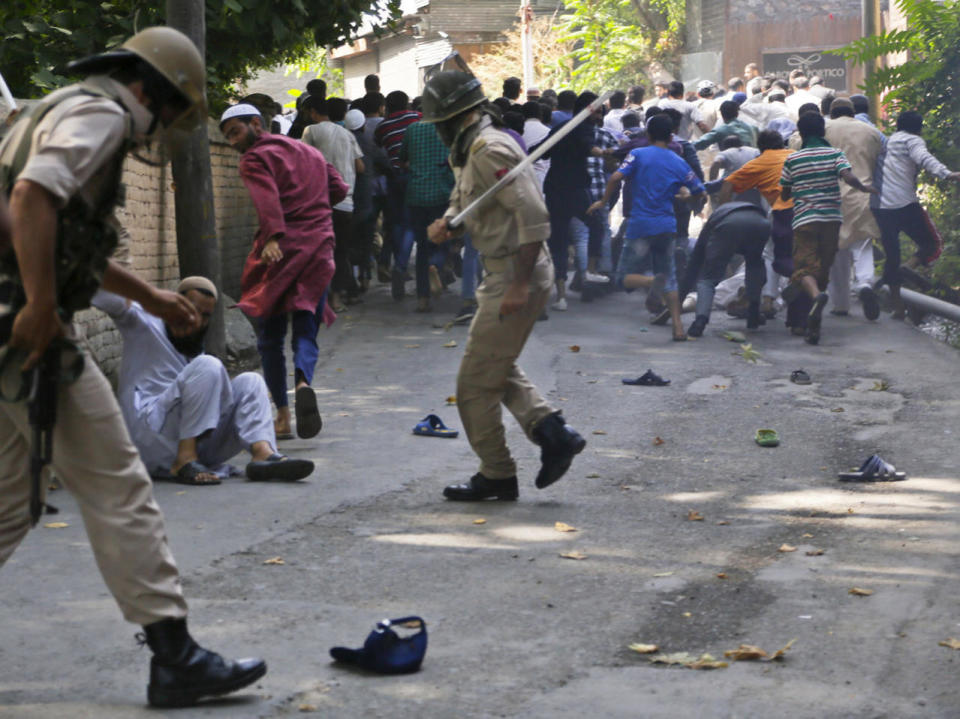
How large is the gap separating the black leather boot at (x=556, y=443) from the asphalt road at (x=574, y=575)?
0.20 meters

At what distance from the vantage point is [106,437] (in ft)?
12.2

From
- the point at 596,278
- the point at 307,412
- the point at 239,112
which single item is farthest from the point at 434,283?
the point at 239,112

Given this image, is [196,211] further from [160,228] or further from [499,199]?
[499,199]

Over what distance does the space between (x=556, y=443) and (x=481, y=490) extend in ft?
1.47

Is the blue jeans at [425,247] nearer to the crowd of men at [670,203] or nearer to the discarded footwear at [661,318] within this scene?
the crowd of men at [670,203]

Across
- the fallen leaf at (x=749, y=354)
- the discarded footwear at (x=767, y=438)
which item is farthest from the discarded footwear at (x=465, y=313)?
the discarded footwear at (x=767, y=438)

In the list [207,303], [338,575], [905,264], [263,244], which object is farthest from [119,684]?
[905,264]

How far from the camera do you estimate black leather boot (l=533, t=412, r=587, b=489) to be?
22.0 ft

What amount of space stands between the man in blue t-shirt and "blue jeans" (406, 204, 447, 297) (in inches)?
71.9

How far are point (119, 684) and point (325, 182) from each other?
469 cm

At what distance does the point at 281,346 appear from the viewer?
8.31 meters

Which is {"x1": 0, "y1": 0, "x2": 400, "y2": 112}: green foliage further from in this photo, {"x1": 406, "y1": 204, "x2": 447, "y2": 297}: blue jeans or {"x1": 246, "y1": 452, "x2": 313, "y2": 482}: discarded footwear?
{"x1": 246, "y1": 452, "x2": 313, "y2": 482}: discarded footwear

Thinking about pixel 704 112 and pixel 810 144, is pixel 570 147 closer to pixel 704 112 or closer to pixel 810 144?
pixel 810 144

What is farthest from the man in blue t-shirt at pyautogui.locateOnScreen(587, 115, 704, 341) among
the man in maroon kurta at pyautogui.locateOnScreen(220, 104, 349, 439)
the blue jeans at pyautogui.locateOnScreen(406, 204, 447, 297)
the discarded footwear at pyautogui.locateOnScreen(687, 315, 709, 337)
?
the man in maroon kurta at pyautogui.locateOnScreen(220, 104, 349, 439)
